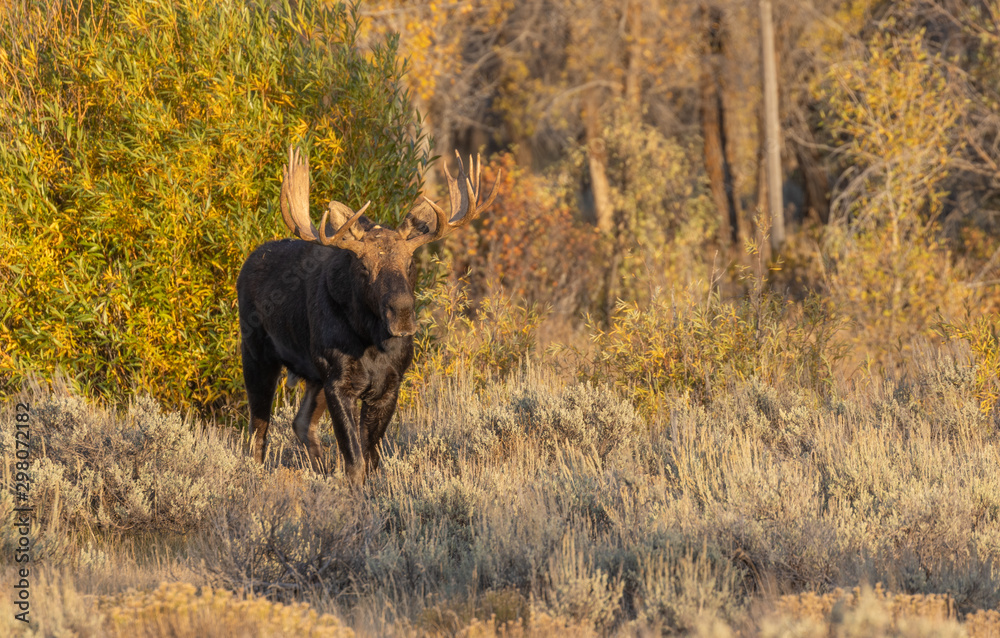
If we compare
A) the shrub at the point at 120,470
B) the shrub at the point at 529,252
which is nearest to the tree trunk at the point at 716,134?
the shrub at the point at 529,252

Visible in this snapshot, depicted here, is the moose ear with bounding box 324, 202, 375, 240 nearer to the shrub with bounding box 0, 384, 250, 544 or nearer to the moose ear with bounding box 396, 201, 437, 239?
the moose ear with bounding box 396, 201, 437, 239

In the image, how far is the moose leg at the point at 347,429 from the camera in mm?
6398

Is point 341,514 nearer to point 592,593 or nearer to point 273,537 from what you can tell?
point 273,537

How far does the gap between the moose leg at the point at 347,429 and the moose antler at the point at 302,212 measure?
2.99 ft

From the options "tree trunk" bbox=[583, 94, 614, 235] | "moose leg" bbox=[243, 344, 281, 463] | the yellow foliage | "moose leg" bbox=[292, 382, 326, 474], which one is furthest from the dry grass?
"tree trunk" bbox=[583, 94, 614, 235]

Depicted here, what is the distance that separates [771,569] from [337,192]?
5.19 metres

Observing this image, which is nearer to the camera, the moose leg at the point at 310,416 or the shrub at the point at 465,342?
the moose leg at the point at 310,416

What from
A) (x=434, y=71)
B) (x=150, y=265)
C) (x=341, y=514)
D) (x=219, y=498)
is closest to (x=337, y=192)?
(x=150, y=265)

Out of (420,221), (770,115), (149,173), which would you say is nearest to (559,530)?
(420,221)

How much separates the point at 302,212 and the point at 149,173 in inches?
85.8

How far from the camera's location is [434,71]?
1680 centimetres

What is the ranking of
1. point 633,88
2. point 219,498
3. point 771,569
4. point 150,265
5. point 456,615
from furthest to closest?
point 633,88, point 150,265, point 219,498, point 771,569, point 456,615

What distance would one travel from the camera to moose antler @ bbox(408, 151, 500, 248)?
6492 millimetres

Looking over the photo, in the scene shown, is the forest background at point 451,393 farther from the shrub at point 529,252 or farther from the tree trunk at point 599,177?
the tree trunk at point 599,177
